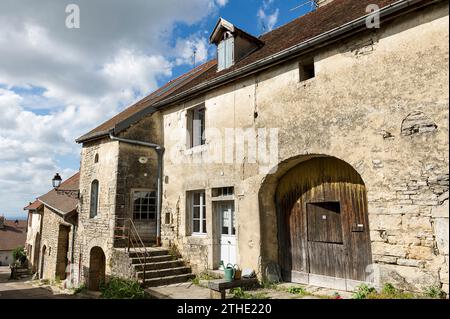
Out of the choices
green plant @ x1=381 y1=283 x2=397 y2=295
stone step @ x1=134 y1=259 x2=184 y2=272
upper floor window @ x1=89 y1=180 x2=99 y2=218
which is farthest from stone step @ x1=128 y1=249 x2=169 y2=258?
green plant @ x1=381 y1=283 x2=397 y2=295

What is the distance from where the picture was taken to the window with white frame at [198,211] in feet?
29.5

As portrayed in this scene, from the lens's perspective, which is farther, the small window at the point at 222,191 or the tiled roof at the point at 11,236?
the tiled roof at the point at 11,236

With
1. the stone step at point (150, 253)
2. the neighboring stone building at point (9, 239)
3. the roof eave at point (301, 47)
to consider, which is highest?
the roof eave at point (301, 47)

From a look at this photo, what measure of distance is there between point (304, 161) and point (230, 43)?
4.40m

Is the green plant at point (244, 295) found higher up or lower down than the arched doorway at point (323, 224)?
lower down

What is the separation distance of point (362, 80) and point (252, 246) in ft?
13.6

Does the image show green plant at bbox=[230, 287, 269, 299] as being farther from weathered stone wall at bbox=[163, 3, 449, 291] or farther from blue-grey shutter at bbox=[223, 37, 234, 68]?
blue-grey shutter at bbox=[223, 37, 234, 68]

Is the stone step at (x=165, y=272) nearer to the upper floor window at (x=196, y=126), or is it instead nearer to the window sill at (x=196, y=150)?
the window sill at (x=196, y=150)

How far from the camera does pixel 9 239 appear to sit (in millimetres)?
39406


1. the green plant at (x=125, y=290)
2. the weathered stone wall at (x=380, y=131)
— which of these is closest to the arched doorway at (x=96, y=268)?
the green plant at (x=125, y=290)

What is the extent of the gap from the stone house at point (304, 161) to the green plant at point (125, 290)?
0.35 m

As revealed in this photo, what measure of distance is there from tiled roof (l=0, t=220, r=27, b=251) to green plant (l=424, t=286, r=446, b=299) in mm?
44360

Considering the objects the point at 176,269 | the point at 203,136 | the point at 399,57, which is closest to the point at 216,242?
the point at 176,269
